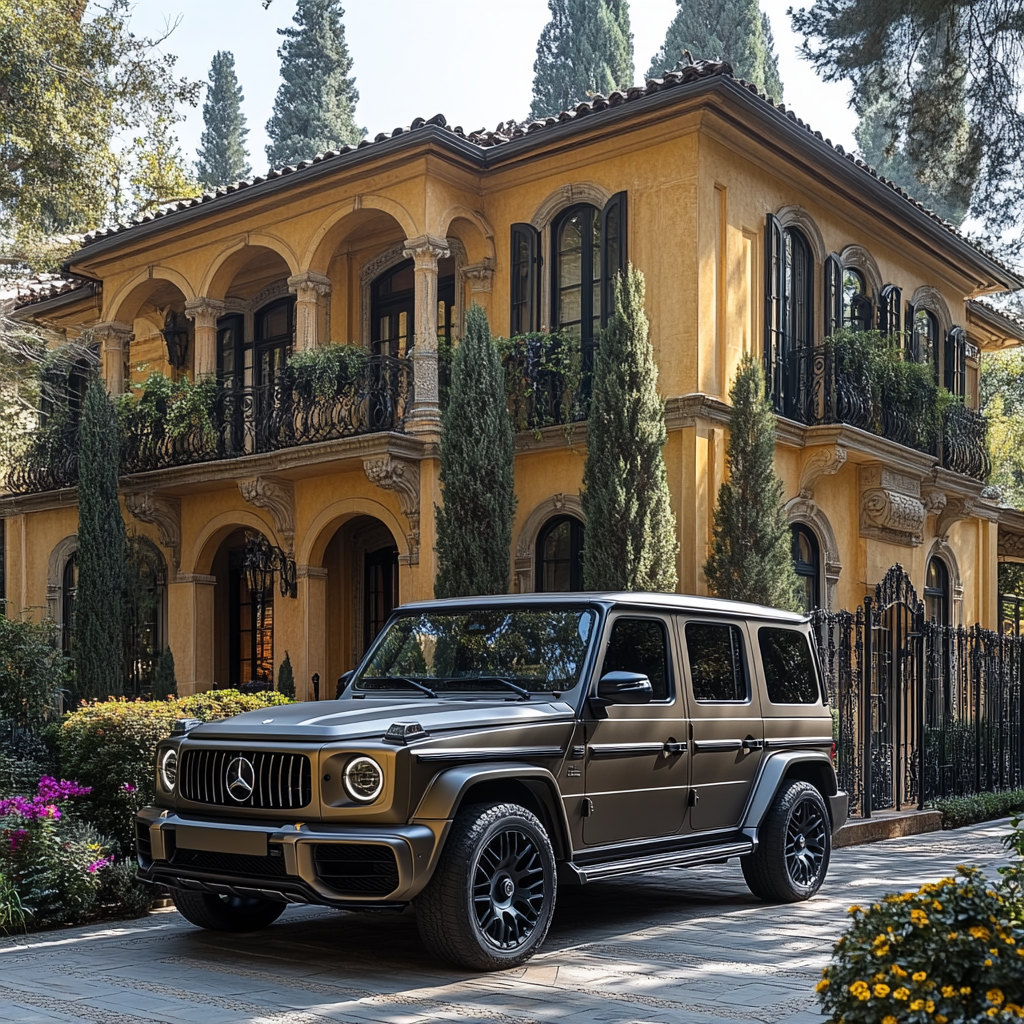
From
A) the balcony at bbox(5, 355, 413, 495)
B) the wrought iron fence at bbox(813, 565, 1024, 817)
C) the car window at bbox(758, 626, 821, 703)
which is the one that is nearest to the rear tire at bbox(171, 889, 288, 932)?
the car window at bbox(758, 626, 821, 703)

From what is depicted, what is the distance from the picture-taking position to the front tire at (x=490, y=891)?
264 inches

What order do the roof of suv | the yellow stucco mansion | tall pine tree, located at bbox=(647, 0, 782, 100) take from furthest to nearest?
tall pine tree, located at bbox=(647, 0, 782, 100) → the yellow stucco mansion → the roof of suv

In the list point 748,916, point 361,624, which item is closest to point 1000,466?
point 361,624

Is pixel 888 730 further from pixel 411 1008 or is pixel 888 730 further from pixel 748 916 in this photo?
pixel 411 1008

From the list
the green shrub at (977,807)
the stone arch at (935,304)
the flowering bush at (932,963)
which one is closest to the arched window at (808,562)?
the green shrub at (977,807)

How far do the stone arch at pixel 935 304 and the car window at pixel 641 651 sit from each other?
47.7 feet

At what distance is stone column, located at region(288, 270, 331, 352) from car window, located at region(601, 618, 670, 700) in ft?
35.8

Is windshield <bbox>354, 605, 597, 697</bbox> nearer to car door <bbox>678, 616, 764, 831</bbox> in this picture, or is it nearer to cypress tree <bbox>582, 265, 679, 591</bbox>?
car door <bbox>678, 616, 764, 831</bbox>

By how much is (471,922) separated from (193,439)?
14024 millimetres

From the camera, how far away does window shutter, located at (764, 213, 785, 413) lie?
1753 cm

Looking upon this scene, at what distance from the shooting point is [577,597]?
830 centimetres

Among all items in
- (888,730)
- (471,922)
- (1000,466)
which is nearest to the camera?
(471,922)

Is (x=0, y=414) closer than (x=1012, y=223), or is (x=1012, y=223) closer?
(x=1012, y=223)

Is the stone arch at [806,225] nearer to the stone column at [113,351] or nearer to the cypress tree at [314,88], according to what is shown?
the stone column at [113,351]
